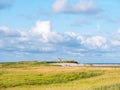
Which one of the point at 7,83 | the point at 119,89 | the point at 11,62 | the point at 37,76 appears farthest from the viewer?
the point at 11,62

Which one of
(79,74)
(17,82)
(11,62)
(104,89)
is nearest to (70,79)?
(79,74)

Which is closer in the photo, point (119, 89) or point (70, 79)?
point (119, 89)

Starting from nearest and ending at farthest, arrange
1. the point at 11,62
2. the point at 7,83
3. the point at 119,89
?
1. the point at 119,89
2. the point at 7,83
3. the point at 11,62

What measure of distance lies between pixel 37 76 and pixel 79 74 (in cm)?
627

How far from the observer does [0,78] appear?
193ft

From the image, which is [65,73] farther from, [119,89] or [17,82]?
[119,89]

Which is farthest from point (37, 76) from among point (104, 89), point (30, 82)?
point (104, 89)

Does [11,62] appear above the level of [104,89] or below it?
above

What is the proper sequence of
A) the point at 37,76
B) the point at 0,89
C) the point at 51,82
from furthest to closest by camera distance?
1. the point at 37,76
2. the point at 51,82
3. the point at 0,89

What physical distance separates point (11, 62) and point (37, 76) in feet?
186

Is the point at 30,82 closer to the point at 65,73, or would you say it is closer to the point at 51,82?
the point at 51,82

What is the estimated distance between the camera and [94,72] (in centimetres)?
6675

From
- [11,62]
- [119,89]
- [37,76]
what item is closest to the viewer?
[119,89]

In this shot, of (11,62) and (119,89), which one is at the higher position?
(11,62)
